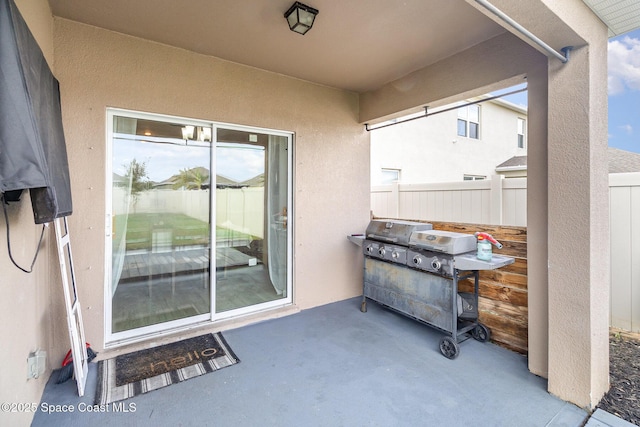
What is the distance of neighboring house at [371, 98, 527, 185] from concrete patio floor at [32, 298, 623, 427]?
4745 millimetres

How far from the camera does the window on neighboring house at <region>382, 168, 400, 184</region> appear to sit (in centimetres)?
733

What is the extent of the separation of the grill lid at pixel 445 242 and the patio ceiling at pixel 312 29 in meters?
1.85

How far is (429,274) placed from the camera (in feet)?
9.75

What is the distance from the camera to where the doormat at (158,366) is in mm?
2266

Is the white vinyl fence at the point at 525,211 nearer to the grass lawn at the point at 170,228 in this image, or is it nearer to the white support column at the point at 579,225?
the white support column at the point at 579,225

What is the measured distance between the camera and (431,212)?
4.15 m

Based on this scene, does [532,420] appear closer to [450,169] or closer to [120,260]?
[120,260]

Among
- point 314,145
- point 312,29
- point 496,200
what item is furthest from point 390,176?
point 312,29

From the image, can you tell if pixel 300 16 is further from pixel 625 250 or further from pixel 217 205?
pixel 625 250

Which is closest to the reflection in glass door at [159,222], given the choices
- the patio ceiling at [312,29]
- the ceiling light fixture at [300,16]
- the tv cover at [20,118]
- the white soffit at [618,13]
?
the patio ceiling at [312,29]

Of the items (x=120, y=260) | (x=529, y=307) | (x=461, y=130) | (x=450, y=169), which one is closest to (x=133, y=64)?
(x=120, y=260)

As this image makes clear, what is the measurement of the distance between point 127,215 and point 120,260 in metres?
0.45

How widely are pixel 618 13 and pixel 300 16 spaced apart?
2247 millimetres

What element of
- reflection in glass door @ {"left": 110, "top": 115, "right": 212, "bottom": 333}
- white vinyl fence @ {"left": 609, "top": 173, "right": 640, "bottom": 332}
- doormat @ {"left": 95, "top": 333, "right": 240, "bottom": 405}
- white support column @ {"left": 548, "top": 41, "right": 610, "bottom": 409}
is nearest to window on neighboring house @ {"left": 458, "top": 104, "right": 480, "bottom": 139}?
white vinyl fence @ {"left": 609, "top": 173, "right": 640, "bottom": 332}
